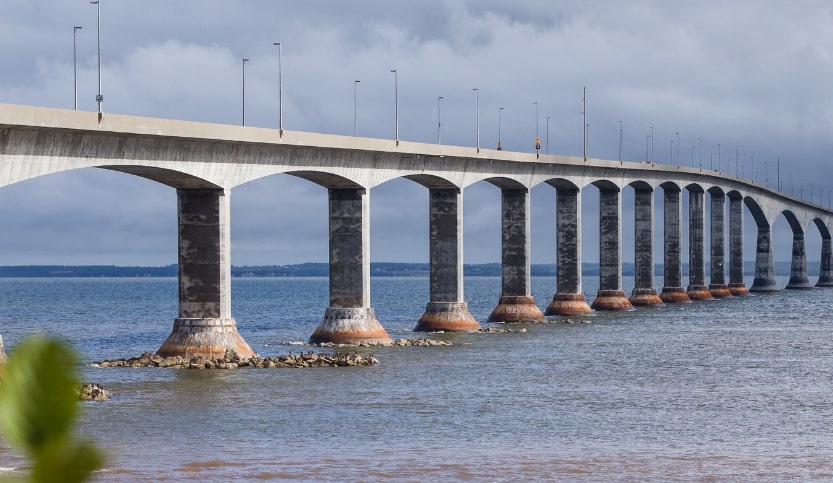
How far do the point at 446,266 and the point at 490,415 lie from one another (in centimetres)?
3710

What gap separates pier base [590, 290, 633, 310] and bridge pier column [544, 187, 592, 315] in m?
7.87

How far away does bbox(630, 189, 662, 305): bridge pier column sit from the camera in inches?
4286

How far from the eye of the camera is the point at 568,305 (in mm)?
90188

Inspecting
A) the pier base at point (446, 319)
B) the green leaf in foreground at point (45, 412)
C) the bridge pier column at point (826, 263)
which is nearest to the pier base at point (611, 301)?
the pier base at point (446, 319)

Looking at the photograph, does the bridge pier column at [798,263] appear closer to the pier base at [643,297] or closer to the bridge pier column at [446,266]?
the pier base at [643,297]

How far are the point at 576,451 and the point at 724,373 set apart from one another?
2328cm

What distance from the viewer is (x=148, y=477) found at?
23.9 meters

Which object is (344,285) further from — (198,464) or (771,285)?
(771,285)

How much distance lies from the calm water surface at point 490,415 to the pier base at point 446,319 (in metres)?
4.89

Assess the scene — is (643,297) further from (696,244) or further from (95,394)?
(95,394)

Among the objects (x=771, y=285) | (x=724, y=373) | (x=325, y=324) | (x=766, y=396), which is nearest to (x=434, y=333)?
(x=325, y=324)

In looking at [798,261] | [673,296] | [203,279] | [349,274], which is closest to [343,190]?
[349,274]

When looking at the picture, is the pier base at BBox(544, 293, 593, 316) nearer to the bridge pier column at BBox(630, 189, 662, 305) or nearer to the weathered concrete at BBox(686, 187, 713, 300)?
the bridge pier column at BBox(630, 189, 662, 305)

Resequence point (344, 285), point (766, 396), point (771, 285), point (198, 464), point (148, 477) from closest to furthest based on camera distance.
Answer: point (148, 477) → point (198, 464) → point (766, 396) → point (344, 285) → point (771, 285)
